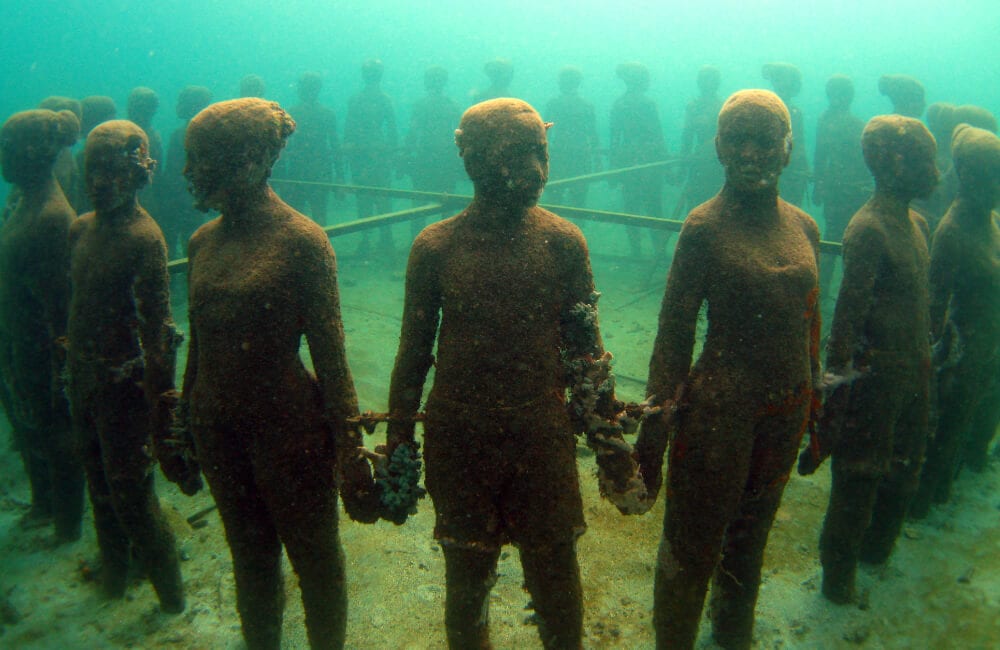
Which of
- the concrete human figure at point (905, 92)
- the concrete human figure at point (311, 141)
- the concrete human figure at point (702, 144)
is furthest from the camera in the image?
the concrete human figure at point (311, 141)

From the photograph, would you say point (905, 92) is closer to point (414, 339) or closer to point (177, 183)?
point (414, 339)

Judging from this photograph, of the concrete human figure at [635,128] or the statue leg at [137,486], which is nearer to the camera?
the statue leg at [137,486]

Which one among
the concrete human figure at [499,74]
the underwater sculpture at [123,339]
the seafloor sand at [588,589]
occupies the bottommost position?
the seafloor sand at [588,589]

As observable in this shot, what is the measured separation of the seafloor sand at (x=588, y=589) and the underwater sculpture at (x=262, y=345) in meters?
1.25

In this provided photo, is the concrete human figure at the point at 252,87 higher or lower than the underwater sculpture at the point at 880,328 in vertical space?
higher

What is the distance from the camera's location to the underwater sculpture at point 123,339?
274 centimetres

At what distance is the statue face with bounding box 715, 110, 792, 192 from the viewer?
226 centimetres

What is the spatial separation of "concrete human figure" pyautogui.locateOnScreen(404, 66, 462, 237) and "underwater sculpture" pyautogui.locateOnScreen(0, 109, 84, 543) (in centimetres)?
931

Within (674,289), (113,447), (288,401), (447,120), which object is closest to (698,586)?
(674,289)

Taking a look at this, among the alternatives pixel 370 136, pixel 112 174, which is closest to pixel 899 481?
pixel 112 174

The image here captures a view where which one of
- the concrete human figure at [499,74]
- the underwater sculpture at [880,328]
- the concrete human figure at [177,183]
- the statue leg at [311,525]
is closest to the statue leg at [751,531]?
the underwater sculpture at [880,328]

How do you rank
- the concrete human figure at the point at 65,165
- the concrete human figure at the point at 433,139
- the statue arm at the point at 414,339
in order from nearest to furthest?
1. the statue arm at the point at 414,339
2. the concrete human figure at the point at 65,165
3. the concrete human figure at the point at 433,139

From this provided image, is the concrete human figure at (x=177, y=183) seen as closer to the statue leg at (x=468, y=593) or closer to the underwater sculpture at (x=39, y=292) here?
the underwater sculpture at (x=39, y=292)

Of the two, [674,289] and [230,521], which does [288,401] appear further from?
[674,289]
